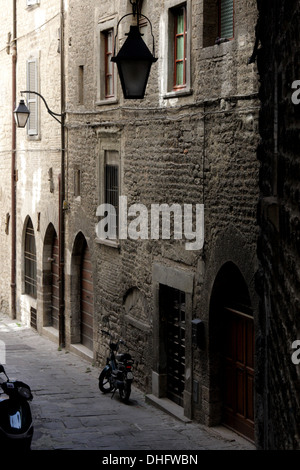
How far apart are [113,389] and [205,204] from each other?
4147 mm

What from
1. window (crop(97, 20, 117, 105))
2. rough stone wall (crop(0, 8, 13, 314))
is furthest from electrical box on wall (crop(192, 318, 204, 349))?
rough stone wall (crop(0, 8, 13, 314))

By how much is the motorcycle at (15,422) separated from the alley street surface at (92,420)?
3.54 ft

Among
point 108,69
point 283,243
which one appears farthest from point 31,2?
point 283,243

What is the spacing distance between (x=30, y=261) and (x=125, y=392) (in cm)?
881

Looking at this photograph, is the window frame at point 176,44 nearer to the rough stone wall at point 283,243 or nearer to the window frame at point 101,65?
the window frame at point 101,65

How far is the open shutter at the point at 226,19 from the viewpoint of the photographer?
1096 centimetres

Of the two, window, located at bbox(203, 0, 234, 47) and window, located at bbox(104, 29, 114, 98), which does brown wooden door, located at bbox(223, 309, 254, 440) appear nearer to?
window, located at bbox(203, 0, 234, 47)

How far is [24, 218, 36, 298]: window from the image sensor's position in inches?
828

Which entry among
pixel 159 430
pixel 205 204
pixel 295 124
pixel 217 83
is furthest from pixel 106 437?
pixel 295 124

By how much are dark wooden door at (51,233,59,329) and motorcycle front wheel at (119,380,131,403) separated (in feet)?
19.8

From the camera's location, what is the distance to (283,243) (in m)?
5.48

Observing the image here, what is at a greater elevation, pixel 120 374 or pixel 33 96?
pixel 33 96

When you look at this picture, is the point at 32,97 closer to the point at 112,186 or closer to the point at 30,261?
the point at 30,261
